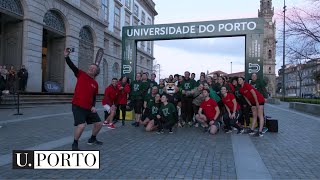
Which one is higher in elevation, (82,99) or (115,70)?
(115,70)

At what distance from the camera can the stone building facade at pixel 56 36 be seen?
1972 centimetres

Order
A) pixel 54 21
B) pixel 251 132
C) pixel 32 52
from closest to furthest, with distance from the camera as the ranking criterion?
pixel 251 132, pixel 32 52, pixel 54 21

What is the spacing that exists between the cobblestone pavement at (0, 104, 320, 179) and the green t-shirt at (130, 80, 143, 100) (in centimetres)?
174

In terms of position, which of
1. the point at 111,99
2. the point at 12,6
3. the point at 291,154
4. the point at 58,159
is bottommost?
the point at 291,154

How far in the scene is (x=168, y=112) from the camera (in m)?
9.84

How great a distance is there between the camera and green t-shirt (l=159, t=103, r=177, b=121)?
9.81 meters

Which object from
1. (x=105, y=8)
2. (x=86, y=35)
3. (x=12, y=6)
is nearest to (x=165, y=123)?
(x=12, y=6)

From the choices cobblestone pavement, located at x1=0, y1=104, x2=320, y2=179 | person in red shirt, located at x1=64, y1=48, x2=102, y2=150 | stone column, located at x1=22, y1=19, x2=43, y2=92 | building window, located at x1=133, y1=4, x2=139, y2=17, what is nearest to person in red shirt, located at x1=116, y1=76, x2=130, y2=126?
cobblestone pavement, located at x1=0, y1=104, x2=320, y2=179

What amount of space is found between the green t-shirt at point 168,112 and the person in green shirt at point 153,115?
0.98 feet

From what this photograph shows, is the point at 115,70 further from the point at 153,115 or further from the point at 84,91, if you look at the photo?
the point at 84,91

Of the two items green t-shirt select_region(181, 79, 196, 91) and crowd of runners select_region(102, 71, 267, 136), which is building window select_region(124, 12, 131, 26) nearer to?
crowd of runners select_region(102, 71, 267, 136)

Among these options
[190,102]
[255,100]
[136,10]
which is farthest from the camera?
[136,10]

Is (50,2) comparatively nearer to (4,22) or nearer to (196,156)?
(4,22)

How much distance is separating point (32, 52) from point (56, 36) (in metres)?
4.54
